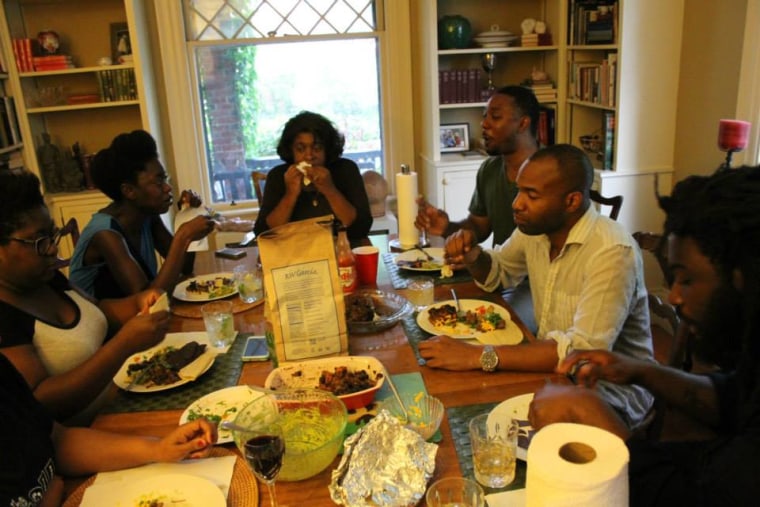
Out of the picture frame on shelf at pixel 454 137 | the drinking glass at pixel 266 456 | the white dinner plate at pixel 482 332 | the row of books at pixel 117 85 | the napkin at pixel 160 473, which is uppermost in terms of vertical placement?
the row of books at pixel 117 85

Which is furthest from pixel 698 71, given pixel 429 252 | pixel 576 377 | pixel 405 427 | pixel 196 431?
pixel 196 431

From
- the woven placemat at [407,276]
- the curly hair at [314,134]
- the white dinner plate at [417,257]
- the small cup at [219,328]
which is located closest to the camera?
the small cup at [219,328]

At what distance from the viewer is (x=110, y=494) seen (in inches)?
44.6

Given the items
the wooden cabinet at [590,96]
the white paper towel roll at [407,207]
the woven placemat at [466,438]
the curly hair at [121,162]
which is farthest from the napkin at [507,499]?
the wooden cabinet at [590,96]

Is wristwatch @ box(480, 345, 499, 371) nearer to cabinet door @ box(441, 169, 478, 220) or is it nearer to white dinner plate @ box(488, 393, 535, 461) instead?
white dinner plate @ box(488, 393, 535, 461)

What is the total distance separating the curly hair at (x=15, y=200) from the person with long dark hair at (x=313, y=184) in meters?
1.26

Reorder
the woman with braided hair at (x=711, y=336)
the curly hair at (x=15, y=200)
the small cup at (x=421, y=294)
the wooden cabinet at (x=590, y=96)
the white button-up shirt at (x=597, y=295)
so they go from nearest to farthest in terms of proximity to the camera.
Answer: the woman with braided hair at (x=711, y=336), the curly hair at (x=15, y=200), the white button-up shirt at (x=597, y=295), the small cup at (x=421, y=294), the wooden cabinet at (x=590, y=96)

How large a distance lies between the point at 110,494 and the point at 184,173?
328 centimetres

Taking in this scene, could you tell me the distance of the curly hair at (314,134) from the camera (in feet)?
9.10

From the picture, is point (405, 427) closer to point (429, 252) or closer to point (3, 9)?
point (429, 252)

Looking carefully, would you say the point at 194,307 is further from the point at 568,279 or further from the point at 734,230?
the point at 734,230

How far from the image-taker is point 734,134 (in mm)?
2688

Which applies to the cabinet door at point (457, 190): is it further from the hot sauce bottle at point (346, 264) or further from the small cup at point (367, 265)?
the hot sauce bottle at point (346, 264)

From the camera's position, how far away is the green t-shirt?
2.59 metres
